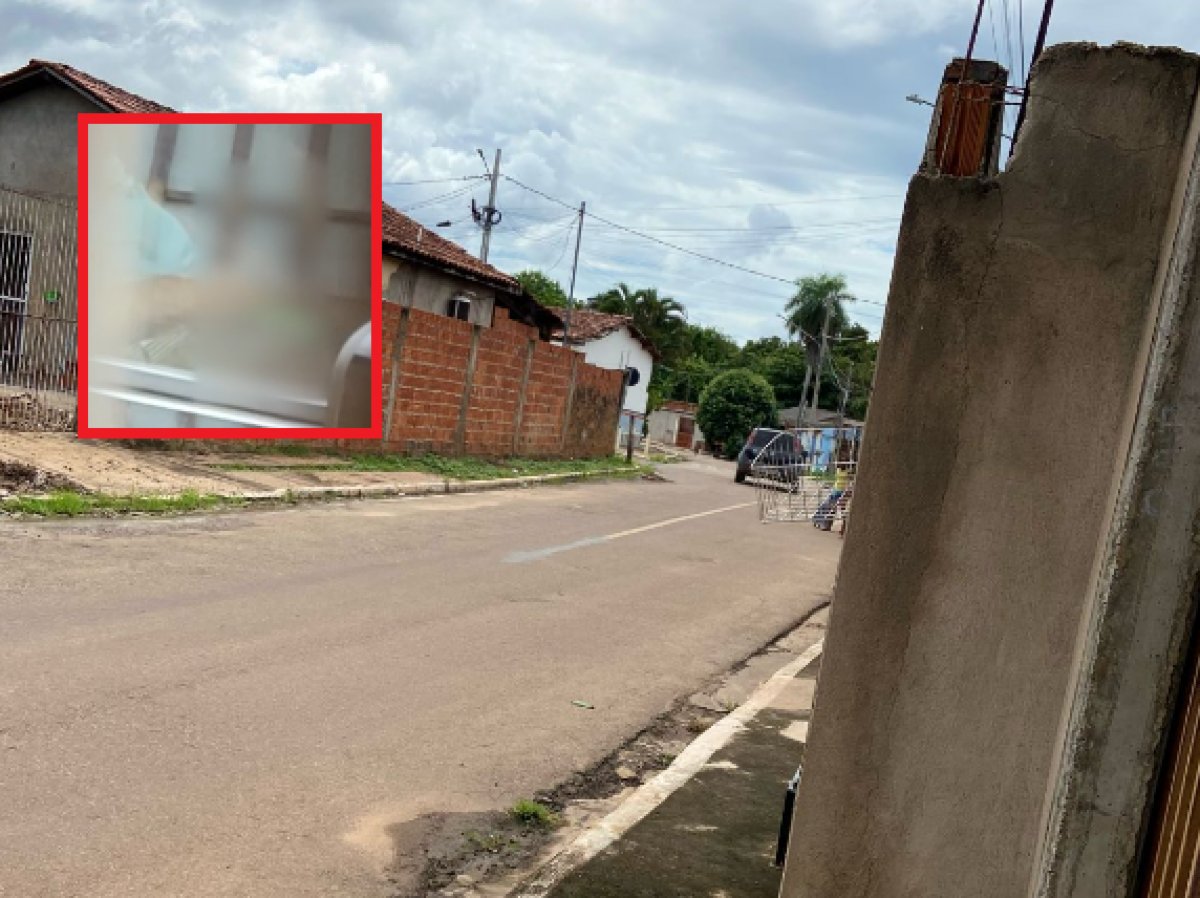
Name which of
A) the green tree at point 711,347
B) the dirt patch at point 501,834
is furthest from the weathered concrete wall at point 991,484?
the green tree at point 711,347

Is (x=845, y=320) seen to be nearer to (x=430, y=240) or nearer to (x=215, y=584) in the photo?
(x=430, y=240)

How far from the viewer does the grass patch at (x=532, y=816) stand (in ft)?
16.1

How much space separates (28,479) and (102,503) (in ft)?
3.11

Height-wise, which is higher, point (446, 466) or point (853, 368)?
point (853, 368)

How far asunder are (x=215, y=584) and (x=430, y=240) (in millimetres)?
18351

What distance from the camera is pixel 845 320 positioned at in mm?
64562

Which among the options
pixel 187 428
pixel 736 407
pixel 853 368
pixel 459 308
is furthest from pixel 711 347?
pixel 187 428

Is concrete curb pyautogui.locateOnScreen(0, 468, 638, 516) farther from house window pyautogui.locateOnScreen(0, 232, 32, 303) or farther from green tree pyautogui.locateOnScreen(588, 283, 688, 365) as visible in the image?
green tree pyautogui.locateOnScreen(588, 283, 688, 365)

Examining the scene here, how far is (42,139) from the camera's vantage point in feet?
58.5

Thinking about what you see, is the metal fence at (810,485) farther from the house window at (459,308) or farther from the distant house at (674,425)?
the distant house at (674,425)

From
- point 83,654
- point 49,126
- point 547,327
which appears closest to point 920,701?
point 83,654

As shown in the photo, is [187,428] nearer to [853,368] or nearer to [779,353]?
[853,368]

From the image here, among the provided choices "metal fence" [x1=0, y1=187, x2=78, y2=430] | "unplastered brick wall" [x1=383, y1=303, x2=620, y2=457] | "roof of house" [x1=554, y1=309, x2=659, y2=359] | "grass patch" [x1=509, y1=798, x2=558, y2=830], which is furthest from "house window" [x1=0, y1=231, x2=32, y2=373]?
"roof of house" [x1=554, y1=309, x2=659, y2=359]

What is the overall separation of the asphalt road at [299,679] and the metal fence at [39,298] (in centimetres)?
439
